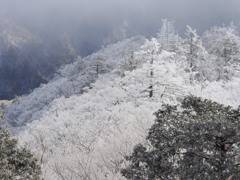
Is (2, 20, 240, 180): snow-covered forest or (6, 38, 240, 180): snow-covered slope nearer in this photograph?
(6, 38, 240, 180): snow-covered slope

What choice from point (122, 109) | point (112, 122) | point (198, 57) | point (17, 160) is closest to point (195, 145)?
point (17, 160)

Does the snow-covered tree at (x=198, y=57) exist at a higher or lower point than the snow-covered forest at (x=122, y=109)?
higher

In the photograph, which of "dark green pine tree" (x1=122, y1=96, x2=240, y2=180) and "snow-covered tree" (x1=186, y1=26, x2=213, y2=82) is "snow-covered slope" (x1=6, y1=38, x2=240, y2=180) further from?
"dark green pine tree" (x1=122, y1=96, x2=240, y2=180)

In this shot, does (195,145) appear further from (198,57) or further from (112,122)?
(198,57)

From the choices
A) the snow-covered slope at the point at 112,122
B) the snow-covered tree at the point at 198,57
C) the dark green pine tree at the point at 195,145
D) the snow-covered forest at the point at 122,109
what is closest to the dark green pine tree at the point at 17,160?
the dark green pine tree at the point at 195,145

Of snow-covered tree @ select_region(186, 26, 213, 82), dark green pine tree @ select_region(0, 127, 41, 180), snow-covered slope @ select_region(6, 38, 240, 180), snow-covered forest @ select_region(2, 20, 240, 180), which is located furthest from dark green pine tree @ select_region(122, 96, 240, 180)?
snow-covered tree @ select_region(186, 26, 213, 82)

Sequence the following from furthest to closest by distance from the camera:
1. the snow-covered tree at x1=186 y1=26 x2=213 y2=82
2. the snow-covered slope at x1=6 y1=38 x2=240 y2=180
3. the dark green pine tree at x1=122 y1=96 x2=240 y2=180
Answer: the snow-covered tree at x1=186 y1=26 x2=213 y2=82, the snow-covered slope at x1=6 y1=38 x2=240 y2=180, the dark green pine tree at x1=122 y1=96 x2=240 y2=180

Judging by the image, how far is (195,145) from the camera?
31.3ft

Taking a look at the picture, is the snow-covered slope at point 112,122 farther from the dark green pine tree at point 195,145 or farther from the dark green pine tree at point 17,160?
the dark green pine tree at point 195,145

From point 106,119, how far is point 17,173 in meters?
22.6

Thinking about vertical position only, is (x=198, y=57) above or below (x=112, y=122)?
above

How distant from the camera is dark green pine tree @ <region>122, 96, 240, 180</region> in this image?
29.2 ft

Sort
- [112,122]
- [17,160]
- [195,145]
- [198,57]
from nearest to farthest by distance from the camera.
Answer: [195,145], [17,160], [112,122], [198,57]

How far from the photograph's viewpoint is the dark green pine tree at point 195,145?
8906 mm
